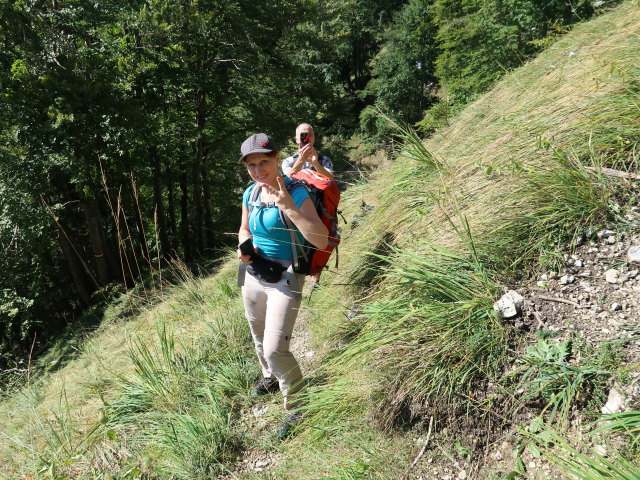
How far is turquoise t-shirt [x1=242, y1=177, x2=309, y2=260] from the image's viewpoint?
2451 millimetres

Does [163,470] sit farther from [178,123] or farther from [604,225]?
[178,123]

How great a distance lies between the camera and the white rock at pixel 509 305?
6.28 ft

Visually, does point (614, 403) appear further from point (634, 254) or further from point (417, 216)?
point (417, 216)

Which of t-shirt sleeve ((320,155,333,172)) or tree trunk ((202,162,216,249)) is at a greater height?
t-shirt sleeve ((320,155,333,172))

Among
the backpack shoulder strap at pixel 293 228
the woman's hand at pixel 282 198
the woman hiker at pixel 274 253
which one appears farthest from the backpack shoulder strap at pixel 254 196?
the woman's hand at pixel 282 198

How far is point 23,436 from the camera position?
310 centimetres

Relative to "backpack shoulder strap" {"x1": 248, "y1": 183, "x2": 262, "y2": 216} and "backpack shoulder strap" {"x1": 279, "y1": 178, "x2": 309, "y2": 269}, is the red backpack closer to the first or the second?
"backpack shoulder strap" {"x1": 279, "y1": 178, "x2": 309, "y2": 269}

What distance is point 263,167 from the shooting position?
239 cm

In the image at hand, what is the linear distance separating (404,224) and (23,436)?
11.1ft

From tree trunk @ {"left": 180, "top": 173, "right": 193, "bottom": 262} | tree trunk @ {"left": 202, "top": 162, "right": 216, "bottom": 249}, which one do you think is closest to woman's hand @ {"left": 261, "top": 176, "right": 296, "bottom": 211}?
tree trunk @ {"left": 202, "top": 162, "right": 216, "bottom": 249}

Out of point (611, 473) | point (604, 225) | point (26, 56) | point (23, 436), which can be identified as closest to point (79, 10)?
point (26, 56)

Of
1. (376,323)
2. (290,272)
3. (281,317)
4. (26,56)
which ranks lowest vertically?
(376,323)

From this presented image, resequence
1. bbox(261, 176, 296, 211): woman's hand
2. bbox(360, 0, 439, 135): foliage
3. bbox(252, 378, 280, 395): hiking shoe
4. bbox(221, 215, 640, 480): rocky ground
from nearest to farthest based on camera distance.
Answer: bbox(221, 215, 640, 480): rocky ground → bbox(261, 176, 296, 211): woman's hand → bbox(252, 378, 280, 395): hiking shoe → bbox(360, 0, 439, 135): foliage

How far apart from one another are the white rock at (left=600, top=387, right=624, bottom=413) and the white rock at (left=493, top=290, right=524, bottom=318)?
48 cm
